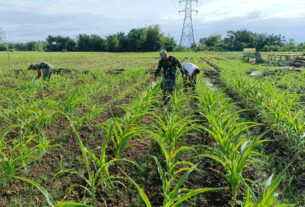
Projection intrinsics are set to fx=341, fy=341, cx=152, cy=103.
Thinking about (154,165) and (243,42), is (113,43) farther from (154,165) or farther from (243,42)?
(154,165)

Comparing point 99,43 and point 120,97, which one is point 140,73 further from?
point 99,43

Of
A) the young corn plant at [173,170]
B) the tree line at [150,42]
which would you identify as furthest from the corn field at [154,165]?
the tree line at [150,42]

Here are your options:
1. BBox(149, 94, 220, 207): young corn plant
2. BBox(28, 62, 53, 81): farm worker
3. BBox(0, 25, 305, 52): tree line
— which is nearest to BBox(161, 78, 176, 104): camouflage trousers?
BBox(149, 94, 220, 207): young corn plant

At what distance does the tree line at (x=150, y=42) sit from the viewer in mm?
60938

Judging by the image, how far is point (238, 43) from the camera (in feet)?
219

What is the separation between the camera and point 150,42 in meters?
62.6

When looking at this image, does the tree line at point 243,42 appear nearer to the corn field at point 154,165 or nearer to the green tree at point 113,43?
the green tree at point 113,43

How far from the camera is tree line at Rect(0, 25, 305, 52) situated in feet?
200

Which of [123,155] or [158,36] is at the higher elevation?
[158,36]

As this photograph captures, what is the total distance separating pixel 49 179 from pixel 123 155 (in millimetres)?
965

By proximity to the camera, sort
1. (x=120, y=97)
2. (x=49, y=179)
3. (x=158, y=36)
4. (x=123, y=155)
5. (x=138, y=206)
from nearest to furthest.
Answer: (x=138, y=206)
(x=49, y=179)
(x=123, y=155)
(x=120, y=97)
(x=158, y=36)

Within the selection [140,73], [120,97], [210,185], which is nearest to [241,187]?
[210,185]

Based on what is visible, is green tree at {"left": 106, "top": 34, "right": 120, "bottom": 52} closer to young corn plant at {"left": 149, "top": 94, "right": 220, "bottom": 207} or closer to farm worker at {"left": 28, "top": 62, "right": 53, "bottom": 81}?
farm worker at {"left": 28, "top": 62, "right": 53, "bottom": 81}

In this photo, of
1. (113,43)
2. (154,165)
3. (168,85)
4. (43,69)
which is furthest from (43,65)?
(113,43)
